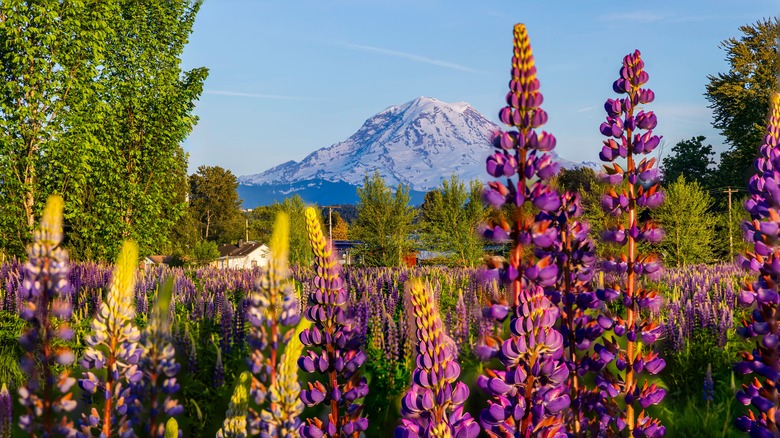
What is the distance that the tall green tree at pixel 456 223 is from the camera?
116 ft

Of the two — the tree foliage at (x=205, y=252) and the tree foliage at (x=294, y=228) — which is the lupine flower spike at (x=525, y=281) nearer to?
the tree foliage at (x=294, y=228)

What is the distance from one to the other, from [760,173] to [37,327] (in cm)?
231

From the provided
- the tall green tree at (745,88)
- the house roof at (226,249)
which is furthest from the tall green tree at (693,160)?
the house roof at (226,249)

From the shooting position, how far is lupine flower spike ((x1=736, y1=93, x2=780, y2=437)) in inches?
85.6

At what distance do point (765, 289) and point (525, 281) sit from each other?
0.97 meters

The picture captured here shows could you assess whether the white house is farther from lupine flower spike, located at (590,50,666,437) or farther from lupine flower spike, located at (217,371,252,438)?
lupine flower spike, located at (217,371,252,438)

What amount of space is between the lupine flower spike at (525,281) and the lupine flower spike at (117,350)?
91 cm

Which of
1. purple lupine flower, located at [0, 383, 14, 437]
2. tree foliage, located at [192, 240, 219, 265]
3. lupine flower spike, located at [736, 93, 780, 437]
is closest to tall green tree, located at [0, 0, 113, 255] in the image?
purple lupine flower, located at [0, 383, 14, 437]

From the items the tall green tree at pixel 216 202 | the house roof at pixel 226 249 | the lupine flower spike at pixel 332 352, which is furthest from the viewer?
the tall green tree at pixel 216 202

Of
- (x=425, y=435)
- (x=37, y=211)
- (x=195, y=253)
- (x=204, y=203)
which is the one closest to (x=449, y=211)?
(x=37, y=211)

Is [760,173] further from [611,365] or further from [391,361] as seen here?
[391,361]

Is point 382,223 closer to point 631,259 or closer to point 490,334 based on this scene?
point 631,259

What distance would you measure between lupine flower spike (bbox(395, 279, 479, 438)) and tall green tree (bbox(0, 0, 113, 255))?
21907 mm

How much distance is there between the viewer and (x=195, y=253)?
186ft
